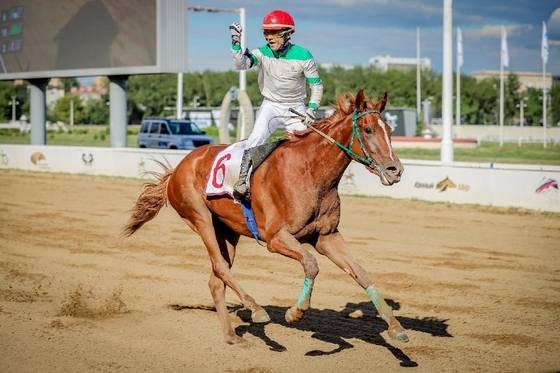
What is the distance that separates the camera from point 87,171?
2650cm

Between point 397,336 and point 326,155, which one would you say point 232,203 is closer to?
point 326,155

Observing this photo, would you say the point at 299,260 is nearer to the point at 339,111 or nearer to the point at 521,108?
the point at 339,111

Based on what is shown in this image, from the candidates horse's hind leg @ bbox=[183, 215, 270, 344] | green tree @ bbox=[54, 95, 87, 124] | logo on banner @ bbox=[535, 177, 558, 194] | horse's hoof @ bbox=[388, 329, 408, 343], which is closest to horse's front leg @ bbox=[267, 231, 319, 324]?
horse's hind leg @ bbox=[183, 215, 270, 344]

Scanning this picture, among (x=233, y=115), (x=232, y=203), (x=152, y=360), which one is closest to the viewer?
(x=152, y=360)

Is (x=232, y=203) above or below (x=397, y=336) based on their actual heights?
above

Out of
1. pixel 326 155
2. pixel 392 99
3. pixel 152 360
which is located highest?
pixel 392 99

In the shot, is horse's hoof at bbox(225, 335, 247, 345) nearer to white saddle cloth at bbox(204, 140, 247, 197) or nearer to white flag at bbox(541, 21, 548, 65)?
white saddle cloth at bbox(204, 140, 247, 197)

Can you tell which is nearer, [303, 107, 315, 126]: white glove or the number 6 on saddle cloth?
[303, 107, 315, 126]: white glove

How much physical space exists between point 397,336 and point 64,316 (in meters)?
3.91

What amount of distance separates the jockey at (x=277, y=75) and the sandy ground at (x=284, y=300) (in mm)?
1646

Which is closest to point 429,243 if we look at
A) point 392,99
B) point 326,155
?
point 326,155

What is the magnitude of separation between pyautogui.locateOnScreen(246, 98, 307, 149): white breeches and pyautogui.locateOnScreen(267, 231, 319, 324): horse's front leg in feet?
3.85

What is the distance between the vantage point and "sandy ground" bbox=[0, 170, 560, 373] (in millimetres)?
6434

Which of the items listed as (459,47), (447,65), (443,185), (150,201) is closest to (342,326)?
(150,201)
